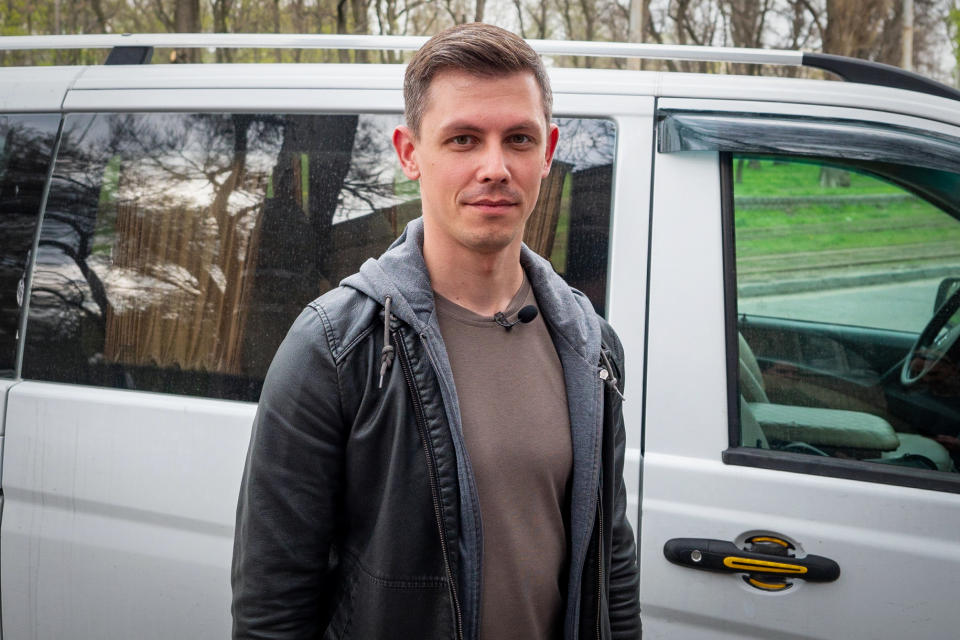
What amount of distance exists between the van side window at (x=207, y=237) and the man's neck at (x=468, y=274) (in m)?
0.58

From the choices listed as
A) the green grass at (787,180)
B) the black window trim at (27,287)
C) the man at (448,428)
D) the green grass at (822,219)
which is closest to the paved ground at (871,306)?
the green grass at (822,219)

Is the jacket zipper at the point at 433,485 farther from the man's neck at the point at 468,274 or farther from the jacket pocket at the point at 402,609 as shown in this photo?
the man's neck at the point at 468,274

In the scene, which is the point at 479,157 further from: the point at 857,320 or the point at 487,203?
the point at 857,320

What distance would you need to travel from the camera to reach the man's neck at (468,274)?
148 centimetres

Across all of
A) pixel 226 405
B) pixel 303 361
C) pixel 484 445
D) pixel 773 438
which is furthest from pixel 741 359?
pixel 226 405

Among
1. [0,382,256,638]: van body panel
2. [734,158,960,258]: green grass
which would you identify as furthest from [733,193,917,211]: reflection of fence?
[0,382,256,638]: van body panel

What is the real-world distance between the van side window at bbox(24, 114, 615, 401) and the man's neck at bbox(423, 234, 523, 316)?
0.58m

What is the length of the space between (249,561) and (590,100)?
4.41 ft

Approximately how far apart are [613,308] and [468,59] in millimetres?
768

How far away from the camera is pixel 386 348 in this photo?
1.34 m

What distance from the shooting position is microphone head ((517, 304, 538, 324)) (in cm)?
151

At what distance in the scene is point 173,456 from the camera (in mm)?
2055

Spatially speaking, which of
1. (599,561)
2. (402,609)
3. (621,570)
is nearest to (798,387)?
(621,570)

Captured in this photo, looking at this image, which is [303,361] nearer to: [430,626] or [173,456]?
[430,626]
